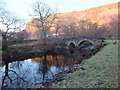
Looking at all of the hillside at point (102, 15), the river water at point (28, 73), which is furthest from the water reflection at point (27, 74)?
the hillside at point (102, 15)

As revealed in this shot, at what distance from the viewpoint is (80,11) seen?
113m

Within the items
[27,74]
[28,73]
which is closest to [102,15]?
[28,73]

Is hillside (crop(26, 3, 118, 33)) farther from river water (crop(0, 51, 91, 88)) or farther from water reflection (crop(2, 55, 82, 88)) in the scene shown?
water reflection (crop(2, 55, 82, 88))

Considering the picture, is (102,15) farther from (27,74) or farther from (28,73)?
(27,74)

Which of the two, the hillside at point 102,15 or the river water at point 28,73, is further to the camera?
the hillside at point 102,15

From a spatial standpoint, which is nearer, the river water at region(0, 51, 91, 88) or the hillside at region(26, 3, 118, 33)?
the river water at region(0, 51, 91, 88)

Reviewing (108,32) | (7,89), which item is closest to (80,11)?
(108,32)

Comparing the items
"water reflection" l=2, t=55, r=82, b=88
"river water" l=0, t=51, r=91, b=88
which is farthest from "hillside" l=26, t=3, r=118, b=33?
"water reflection" l=2, t=55, r=82, b=88

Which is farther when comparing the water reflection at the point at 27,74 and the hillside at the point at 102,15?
the hillside at the point at 102,15

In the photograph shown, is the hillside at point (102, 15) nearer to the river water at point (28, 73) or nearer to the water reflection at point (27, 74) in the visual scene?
the river water at point (28, 73)

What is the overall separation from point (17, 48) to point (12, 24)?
431 centimetres

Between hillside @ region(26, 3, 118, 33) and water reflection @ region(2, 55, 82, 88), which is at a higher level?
hillside @ region(26, 3, 118, 33)

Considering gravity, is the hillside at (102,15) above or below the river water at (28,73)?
above

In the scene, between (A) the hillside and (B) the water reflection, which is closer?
(B) the water reflection
